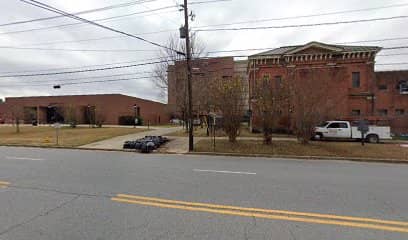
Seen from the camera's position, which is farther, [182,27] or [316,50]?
[316,50]

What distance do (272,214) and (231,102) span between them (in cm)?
1194

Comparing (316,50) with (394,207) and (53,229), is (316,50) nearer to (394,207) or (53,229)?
(394,207)

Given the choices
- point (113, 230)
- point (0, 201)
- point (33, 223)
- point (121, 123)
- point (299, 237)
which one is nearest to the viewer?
point (299, 237)

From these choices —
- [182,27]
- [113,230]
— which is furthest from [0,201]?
[182,27]

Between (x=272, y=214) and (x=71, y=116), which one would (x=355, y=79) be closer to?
(x=272, y=214)

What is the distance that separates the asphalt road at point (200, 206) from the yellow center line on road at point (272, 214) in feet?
0.05

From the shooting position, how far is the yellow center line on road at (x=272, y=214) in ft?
A: 13.7

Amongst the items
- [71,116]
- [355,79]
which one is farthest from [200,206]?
[71,116]

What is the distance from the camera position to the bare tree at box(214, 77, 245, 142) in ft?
53.2

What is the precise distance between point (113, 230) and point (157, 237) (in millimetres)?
763

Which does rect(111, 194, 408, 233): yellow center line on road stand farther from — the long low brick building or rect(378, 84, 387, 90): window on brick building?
the long low brick building

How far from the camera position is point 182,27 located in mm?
15766

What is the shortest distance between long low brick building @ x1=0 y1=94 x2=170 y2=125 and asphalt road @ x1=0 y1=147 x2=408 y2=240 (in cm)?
3408

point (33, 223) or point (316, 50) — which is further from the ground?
point (316, 50)
